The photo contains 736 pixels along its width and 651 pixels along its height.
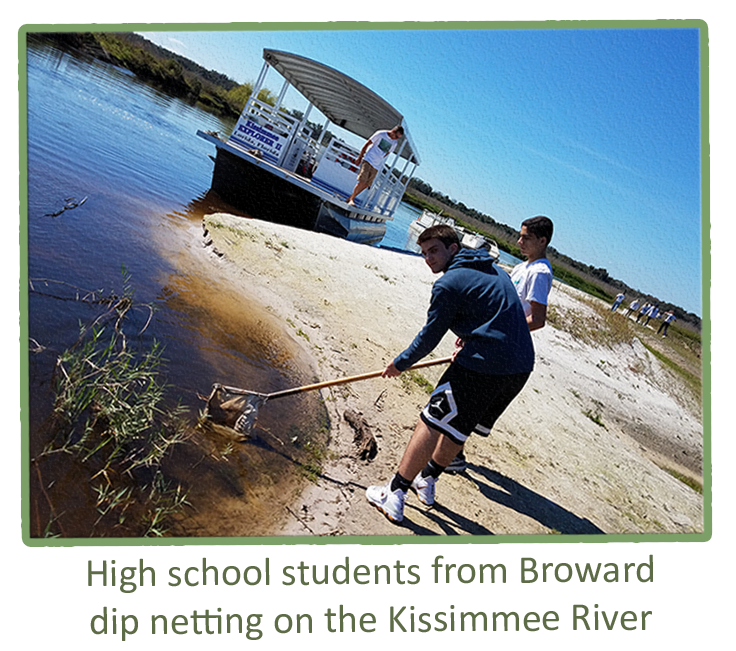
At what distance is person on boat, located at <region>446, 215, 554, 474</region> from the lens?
3.20 m

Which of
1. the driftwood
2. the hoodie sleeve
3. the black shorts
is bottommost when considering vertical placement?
the driftwood

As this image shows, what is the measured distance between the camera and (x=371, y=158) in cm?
952

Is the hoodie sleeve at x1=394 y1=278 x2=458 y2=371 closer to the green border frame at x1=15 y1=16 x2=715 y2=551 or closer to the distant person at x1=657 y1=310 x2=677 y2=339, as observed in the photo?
the green border frame at x1=15 y1=16 x2=715 y2=551

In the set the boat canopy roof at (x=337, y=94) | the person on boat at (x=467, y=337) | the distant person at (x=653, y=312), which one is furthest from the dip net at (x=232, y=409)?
the boat canopy roof at (x=337, y=94)

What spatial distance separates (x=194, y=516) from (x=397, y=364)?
1.36 metres

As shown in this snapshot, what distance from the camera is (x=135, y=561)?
2484mm

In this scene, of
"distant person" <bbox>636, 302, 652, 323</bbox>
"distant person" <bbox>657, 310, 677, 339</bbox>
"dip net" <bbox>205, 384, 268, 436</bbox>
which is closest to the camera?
"dip net" <bbox>205, 384, 268, 436</bbox>

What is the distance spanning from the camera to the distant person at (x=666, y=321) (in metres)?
3.63

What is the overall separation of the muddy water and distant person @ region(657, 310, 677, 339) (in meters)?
2.70

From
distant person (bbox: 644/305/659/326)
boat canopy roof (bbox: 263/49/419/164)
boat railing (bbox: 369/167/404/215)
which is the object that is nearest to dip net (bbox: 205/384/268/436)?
distant person (bbox: 644/305/659/326)

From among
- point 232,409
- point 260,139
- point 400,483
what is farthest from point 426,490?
point 260,139
